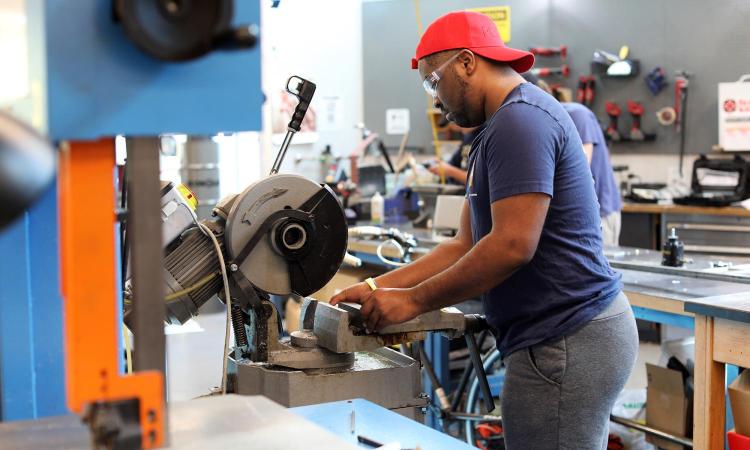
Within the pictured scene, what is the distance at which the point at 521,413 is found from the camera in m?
1.70

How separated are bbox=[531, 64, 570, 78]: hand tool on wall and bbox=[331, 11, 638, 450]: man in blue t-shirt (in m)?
4.01

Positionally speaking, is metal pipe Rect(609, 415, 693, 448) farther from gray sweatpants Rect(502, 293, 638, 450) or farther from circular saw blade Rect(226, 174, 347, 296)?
circular saw blade Rect(226, 174, 347, 296)

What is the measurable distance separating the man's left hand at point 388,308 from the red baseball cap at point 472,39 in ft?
1.69

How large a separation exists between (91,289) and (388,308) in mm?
855

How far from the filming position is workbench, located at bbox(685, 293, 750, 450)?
7.57ft

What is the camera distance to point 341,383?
1598 mm

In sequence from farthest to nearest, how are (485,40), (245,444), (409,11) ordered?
(409,11), (485,40), (245,444)

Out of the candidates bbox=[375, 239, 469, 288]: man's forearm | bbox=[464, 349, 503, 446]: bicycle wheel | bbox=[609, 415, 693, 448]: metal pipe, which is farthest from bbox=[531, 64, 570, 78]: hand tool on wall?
bbox=[375, 239, 469, 288]: man's forearm

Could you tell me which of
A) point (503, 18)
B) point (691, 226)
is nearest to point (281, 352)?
point (691, 226)

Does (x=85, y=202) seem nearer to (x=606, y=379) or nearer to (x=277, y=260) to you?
(x=277, y=260)

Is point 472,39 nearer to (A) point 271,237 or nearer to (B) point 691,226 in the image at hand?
(A) point 271,237

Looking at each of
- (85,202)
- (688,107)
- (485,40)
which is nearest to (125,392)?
(85,202)

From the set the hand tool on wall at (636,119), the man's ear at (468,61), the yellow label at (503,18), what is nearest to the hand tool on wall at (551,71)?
the yellow label at (503,18)

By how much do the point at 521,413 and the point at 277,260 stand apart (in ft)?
1.84
